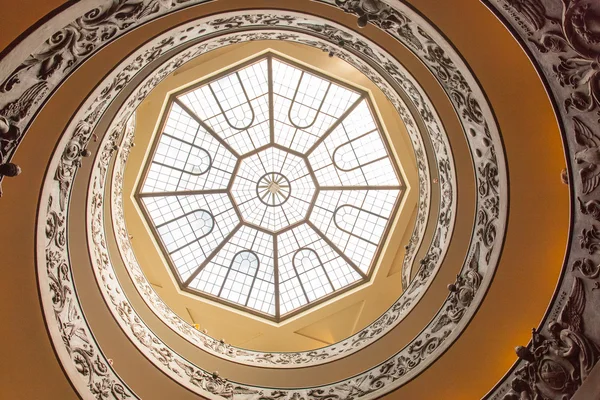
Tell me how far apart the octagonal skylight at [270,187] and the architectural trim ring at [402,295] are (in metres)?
2.75

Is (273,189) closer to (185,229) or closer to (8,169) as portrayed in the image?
(185,229)

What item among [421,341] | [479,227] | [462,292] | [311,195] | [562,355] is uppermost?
[311,195]

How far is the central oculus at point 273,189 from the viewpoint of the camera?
16.5 metres

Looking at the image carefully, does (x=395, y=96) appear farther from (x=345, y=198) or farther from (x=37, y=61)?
(x=37, y=61)

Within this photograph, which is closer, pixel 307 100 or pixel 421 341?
pixel 421 341

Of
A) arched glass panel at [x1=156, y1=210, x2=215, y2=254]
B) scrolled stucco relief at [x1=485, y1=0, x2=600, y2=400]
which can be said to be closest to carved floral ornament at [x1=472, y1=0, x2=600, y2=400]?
scrolled stucco relief at [x1=485, y1=0, x2=600, y2=400]

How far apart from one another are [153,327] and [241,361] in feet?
9.44

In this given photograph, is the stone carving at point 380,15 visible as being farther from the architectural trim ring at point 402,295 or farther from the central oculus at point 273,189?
the central oculus at point 273,189

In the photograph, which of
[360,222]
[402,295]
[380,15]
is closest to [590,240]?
[380,15]

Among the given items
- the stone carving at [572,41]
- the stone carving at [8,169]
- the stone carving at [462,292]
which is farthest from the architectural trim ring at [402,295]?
the stone carving at [8,169]

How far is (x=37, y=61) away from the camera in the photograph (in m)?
5.65

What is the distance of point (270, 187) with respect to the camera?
16.7 m

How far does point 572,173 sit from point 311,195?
11276mm

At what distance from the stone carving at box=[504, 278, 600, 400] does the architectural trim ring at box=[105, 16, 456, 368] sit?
12.6 ft
